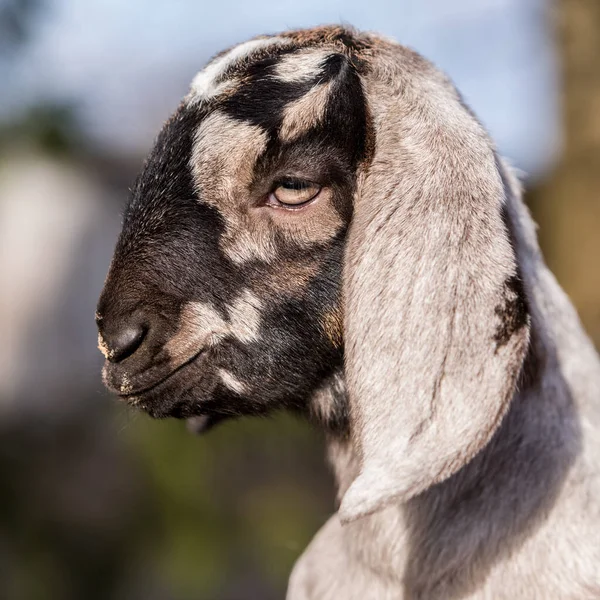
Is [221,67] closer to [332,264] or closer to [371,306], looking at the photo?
[332,264]

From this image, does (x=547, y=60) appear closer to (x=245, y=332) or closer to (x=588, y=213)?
(x=588, y=213)

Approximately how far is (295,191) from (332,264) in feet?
0.69

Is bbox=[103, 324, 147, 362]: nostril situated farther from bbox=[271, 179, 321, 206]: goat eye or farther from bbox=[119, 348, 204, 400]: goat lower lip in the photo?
bbox=[271, 179, 321, 206]: goat eye

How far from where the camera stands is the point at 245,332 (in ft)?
7.37

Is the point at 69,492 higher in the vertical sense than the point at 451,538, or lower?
lower

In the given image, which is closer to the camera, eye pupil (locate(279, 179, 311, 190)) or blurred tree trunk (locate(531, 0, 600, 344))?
eye pupil (locate(279, 179, 311, 190))

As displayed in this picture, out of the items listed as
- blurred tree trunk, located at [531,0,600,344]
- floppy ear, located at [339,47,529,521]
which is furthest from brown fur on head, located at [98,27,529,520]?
blurred tree trunk, located at [531,0,600,344]

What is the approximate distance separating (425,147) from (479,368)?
56 cm

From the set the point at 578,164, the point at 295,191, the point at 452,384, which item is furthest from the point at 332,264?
the point at 578,164

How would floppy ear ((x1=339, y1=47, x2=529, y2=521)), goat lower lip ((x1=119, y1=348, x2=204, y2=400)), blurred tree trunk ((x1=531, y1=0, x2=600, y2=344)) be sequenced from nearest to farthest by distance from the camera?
1. floppy ear ((x1=339, y1=47, x2=529, y2=521))
2. goat lower lip ((x1=119, y1=348, x2=204, y2=400))
3. blurred tree trunk ((x1=531, y1=0, x2=600, y2=344))

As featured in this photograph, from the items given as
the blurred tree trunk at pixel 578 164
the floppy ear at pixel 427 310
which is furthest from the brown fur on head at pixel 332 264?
the blurred tree trunk at pixel 578 164

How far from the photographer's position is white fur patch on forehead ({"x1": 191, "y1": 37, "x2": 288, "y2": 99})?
2.33m

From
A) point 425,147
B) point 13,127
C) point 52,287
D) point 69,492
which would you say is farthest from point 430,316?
point 52,287

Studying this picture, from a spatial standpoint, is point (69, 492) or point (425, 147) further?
point (69, 492)
